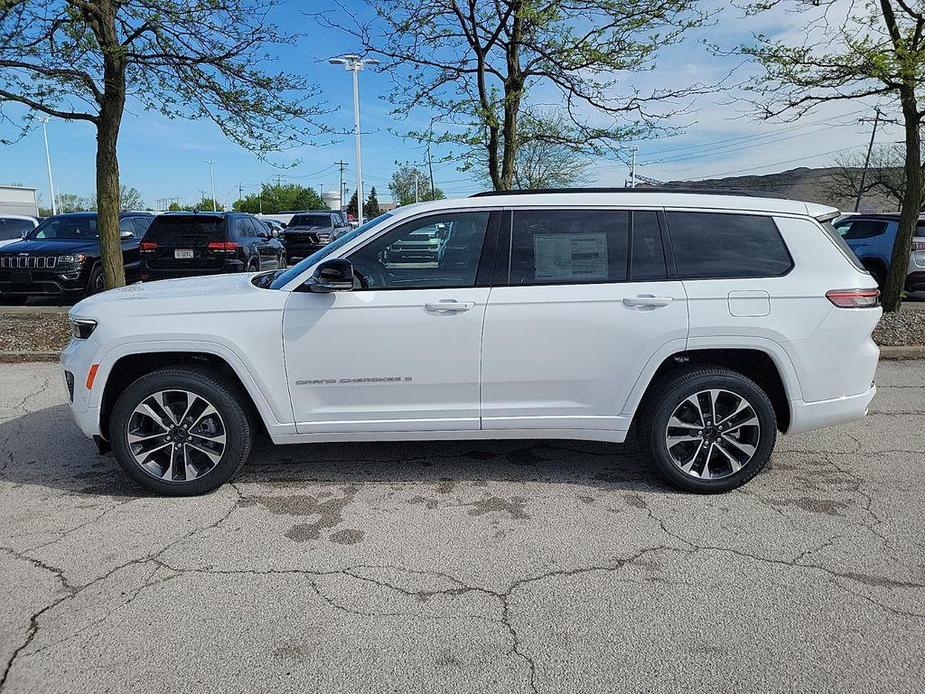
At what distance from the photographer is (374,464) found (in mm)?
4531

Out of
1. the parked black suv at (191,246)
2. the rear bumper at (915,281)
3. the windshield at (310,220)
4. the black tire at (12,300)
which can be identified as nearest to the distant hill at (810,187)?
the windshield at (310,220)

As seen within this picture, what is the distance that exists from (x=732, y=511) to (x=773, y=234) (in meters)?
1.72

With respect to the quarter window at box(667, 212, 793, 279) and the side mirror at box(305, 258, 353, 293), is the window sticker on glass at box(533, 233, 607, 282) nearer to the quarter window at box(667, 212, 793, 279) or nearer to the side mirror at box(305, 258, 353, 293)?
the quarter window at box(667, 212, 793, 279)

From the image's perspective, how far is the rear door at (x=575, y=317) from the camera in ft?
12.7

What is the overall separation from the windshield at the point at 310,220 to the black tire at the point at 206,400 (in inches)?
825

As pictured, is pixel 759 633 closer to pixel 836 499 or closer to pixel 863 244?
pixel 836 499

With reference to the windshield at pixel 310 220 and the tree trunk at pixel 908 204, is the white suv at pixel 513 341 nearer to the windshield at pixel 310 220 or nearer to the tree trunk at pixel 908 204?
the tree trunk at pixel 908 204

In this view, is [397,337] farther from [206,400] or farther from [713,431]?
[713,431]

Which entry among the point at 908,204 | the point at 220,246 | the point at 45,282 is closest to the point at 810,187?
the point at 908,204

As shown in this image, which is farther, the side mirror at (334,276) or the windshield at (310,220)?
the windshield at (310,220)

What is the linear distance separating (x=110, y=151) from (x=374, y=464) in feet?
22.5

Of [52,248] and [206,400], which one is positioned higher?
[52,248]

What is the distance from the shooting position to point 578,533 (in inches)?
139

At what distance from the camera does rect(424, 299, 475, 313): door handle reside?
384 centimetres
